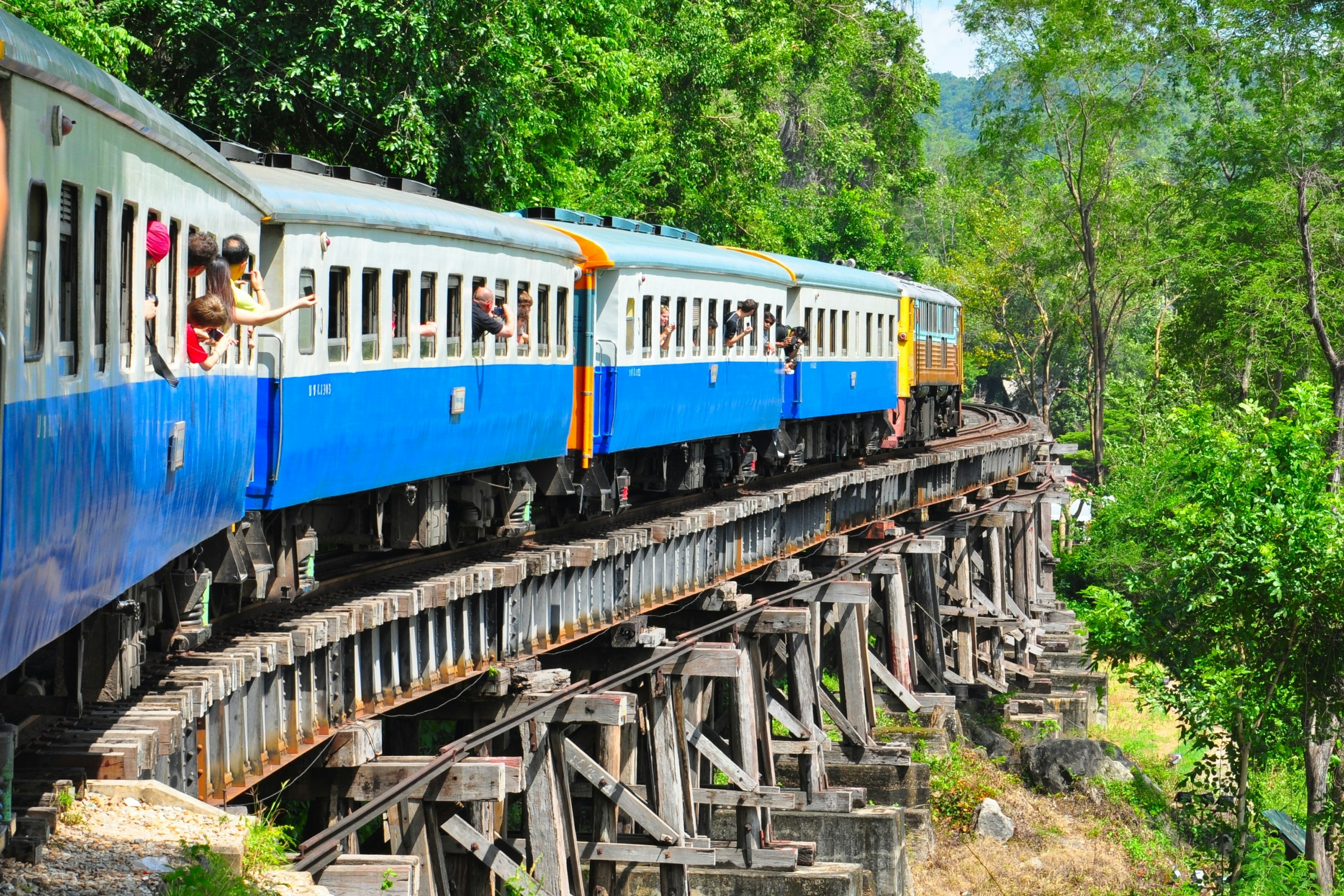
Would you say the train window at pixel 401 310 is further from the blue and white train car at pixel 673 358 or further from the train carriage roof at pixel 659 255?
the blue and white train car at pixel 673 358

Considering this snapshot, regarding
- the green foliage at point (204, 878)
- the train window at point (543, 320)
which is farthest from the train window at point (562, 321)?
the green foliage at point (204, 878)

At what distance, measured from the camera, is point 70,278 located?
537 cm

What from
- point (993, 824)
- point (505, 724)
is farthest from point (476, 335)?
point (993, 824)

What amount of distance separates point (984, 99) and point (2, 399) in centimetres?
4571

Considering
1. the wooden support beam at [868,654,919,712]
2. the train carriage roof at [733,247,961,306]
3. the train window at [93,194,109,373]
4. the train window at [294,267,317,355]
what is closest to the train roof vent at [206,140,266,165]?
the train window at [294,267,317,355]

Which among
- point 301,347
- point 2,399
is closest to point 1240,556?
point 301,347

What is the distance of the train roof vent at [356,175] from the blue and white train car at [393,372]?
0.05 meters

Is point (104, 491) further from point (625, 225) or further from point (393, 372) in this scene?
point (625, 225)

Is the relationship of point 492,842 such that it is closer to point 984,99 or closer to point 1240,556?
point 1240,556

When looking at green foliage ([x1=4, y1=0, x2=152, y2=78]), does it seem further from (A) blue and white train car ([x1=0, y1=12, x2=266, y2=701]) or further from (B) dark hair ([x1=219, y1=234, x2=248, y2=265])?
(A) blue and white train car ([x1=0, y1=12, x2=266, y2=701])

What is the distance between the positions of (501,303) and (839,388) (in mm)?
11082

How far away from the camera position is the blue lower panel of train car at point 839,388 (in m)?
21.7

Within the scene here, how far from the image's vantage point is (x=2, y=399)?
4242mm

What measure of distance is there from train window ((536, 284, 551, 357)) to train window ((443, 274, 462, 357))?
1.90 metres
